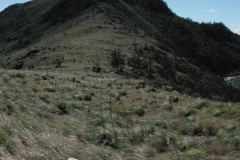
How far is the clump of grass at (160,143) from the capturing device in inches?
240

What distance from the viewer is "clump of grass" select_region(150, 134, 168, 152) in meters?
6.09

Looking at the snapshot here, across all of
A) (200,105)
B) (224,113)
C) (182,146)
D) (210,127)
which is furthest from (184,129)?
(200,105)

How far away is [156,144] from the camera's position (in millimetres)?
6285

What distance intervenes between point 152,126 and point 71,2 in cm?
11454

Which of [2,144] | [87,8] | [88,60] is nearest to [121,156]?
[2,144]

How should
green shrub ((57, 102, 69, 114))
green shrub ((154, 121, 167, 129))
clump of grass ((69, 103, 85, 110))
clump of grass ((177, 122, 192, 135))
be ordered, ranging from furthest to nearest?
clump of grass ((69, 103, 85, 110)), green shrub ((57, 102, 69, 114)), green shrub ((154, 121, 167, 129)), clump of grass ((177, 122, 192, 135))

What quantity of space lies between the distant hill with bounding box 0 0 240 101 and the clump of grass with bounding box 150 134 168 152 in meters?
27.6

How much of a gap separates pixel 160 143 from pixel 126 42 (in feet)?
212

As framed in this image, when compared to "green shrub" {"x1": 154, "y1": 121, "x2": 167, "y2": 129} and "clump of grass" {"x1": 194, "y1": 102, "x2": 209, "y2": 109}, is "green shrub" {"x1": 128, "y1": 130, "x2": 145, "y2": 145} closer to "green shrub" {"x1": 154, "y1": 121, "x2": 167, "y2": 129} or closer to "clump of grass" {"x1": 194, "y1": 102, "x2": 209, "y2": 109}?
"green shrub" {"x1": 154, "y1": 121, "x2": 167, "y2": 129}

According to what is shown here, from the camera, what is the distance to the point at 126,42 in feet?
230

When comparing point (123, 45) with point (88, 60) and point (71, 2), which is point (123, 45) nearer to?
point (88, 60)

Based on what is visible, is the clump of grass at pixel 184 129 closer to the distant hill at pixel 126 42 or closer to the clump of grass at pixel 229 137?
the clump of grass at pixel 229 137

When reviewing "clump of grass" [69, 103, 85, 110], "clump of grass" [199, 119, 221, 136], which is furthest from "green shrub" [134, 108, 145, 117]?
"clump of grass" [199, 119, 221, 136]

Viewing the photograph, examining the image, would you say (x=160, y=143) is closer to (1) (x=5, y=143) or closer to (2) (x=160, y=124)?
(2) (x=160, y=124)
